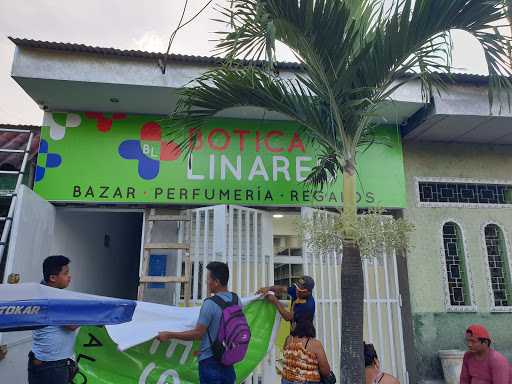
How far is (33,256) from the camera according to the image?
561 centimetres

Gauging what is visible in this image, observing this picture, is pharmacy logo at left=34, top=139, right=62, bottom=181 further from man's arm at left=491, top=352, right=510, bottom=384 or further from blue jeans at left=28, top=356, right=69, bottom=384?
man's arm at left=491, top=352, right=510, bottom=384

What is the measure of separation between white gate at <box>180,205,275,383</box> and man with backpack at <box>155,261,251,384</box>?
2.52 m

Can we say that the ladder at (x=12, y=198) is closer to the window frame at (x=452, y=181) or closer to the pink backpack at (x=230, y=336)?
the pink backpack at (x=230, y=336)

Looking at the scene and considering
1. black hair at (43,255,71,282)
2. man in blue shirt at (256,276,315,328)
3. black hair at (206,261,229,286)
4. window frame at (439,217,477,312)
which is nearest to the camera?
black hair at (43,255,71,282)

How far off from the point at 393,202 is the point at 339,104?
324cm

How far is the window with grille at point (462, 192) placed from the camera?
23.5 feet

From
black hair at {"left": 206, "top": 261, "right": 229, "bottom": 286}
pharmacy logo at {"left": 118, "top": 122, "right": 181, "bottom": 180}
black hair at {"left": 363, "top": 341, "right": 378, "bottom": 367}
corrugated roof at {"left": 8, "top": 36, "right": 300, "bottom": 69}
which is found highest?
corrugated roof at {"left": 8, "top": 36, "right": 300, "bottom": 69}

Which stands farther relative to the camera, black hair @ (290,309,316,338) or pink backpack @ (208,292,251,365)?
black hair @ (290,309,316,338)

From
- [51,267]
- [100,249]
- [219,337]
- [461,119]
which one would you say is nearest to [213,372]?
[219,337]

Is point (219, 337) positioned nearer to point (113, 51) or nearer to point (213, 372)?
point (213, 372)

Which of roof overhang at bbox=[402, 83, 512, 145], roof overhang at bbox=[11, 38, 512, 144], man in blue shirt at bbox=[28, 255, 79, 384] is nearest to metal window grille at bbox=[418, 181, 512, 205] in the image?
roof overhang at bbox=[402, 83, 512, 145]

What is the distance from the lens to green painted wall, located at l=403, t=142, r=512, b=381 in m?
6.55

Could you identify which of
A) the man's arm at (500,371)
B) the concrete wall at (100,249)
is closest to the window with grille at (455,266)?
the man's arm at (500,371)

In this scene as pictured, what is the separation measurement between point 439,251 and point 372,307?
57.7 inches
